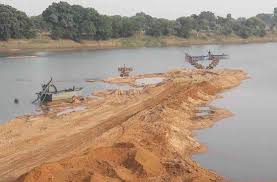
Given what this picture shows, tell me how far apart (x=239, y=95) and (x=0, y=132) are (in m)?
26.2

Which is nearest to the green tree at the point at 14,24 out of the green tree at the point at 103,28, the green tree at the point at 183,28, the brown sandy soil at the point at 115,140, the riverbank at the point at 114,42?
the riverbank at the point at 114,42

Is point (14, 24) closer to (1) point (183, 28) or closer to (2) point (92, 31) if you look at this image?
(2) point (92, 31)

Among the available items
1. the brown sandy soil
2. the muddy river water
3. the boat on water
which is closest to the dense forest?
the muddy river water

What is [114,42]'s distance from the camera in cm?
12431

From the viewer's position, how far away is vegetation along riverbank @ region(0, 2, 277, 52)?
107 metres

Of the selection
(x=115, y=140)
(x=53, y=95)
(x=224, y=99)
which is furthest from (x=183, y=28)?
(x=115, y=140)

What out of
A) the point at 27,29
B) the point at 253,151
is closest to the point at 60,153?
the point at 253,151

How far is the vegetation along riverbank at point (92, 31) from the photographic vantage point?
107375mm

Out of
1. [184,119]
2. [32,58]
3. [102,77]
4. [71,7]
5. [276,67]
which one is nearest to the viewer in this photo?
A: [184,119]

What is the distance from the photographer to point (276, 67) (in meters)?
77.1

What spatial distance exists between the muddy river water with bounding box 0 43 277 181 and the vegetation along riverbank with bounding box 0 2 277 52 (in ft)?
66.8

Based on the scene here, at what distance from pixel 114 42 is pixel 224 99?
82.0m

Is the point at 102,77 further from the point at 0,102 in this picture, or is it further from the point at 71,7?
the point at 71,7

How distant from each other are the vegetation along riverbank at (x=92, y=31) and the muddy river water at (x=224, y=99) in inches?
801
